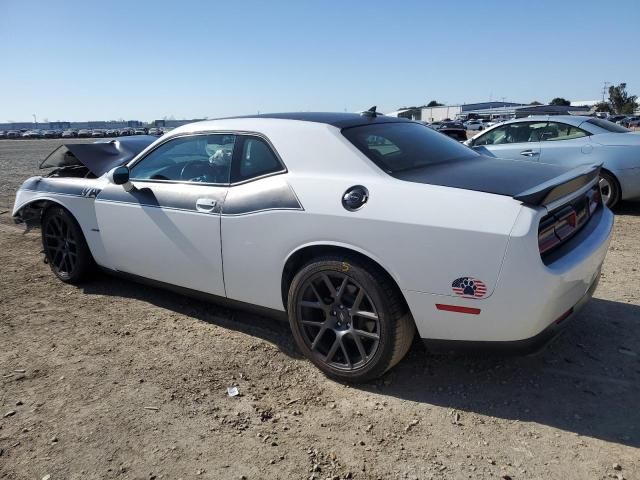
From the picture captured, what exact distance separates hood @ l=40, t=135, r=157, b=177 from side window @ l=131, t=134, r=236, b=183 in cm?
86

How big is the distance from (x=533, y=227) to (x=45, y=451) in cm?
262

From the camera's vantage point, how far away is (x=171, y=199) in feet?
12.1

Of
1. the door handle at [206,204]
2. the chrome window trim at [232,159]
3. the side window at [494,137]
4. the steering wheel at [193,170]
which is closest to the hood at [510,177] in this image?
the chrome window trim at [232,159]

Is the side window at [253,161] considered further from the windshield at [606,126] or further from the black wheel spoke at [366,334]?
the windshield at [606,126]

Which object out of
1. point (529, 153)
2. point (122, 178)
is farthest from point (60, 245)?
point (529, 153)

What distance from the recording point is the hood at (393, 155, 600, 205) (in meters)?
2.53

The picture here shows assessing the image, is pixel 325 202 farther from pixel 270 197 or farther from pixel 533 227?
pixel 533 227

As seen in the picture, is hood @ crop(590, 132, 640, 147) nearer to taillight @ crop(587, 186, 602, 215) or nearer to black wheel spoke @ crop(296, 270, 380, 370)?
taillight @ crop(587, 186, 602, 215)

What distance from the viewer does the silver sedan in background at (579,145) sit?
23.0 feet

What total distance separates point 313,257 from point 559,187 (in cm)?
138

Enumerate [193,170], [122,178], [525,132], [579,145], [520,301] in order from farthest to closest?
1. [525,132]
2. [579,145]
3. [122,178]
4. [193,170]
5. [520,301]

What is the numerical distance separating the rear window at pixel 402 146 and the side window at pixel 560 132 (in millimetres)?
4542

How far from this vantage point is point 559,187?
261 centimetres

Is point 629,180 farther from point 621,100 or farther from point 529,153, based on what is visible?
point 621,100
